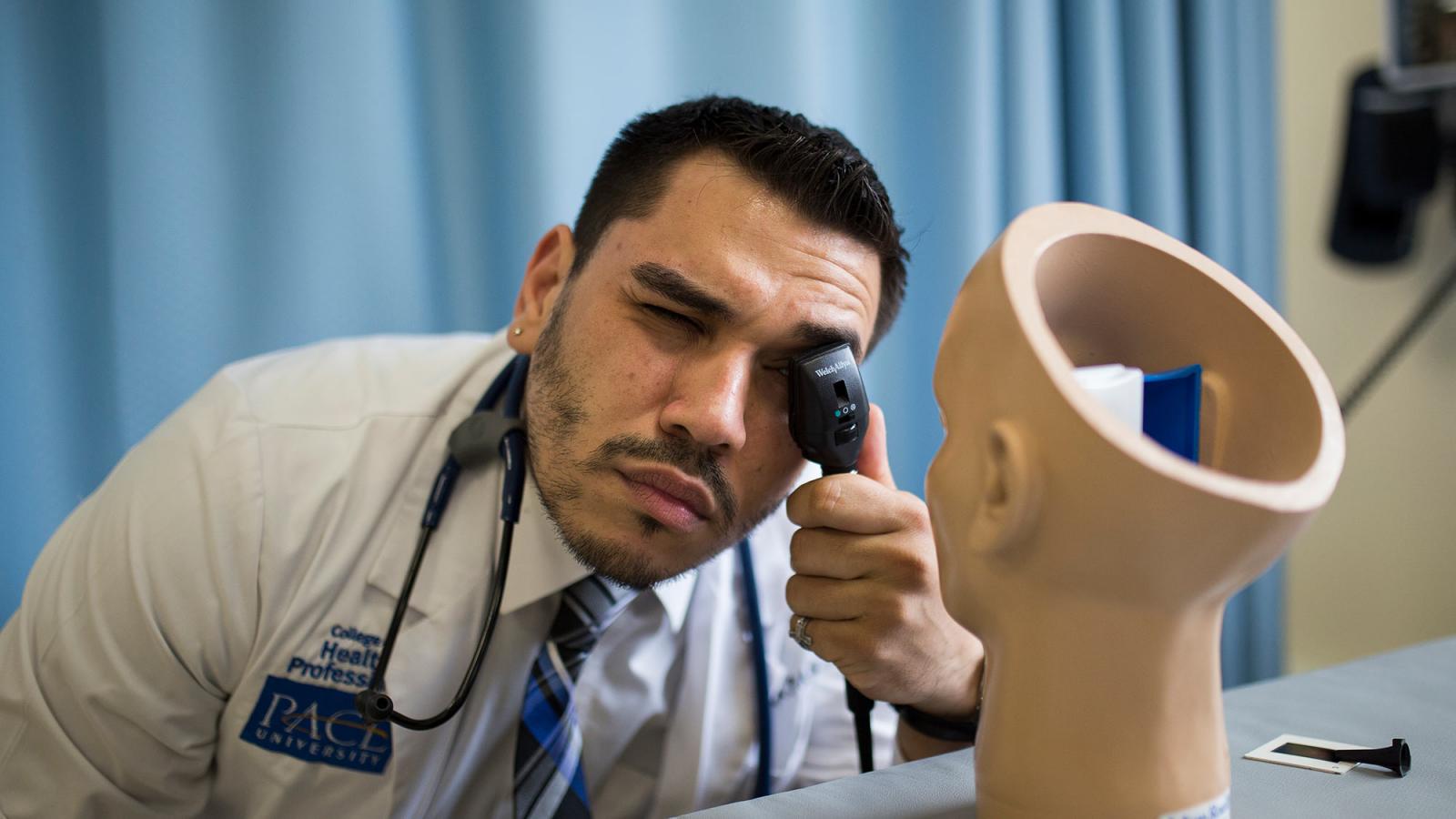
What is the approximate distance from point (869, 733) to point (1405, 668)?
1.55ft

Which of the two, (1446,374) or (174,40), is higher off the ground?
(174,40)

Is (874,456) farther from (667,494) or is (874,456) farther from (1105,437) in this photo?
(1105,437)

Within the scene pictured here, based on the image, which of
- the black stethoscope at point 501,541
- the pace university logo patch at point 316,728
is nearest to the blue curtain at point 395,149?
the black stethoscope at point 501,541

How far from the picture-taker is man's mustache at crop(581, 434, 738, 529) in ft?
2.86

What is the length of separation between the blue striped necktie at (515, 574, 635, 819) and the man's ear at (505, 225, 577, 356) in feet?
0.90

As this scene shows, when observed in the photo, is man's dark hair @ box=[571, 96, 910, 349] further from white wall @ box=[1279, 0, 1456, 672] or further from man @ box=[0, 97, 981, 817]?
white wall @ box=[1279, 0, 1456, 672]

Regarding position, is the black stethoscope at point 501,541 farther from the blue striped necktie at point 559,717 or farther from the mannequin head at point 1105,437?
the mannequin head at point 1105,437

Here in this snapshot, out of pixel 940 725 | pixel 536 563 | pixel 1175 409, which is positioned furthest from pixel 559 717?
pixel 1175 409

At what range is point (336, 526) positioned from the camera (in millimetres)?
1040

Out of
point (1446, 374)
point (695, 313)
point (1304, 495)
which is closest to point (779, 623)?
point (695, 313)

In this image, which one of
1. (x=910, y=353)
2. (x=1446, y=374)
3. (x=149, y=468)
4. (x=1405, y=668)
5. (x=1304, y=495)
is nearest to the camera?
(x=1304, y=495)

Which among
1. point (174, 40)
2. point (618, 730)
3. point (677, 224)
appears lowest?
point (618, 730)

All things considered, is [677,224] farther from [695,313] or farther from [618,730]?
[618,730]

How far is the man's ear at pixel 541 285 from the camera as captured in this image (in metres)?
1.10
